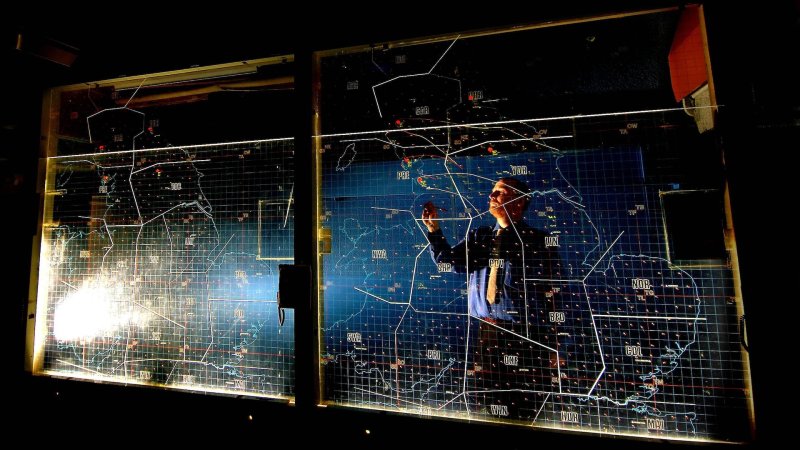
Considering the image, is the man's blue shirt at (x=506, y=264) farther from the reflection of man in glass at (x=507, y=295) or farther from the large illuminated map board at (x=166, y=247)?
the large illuminated map board at (x=166, y=247)

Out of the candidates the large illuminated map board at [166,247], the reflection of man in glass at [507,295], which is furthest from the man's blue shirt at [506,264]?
the large illuminated map board at [166,247]

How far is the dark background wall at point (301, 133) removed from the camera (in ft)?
4.10

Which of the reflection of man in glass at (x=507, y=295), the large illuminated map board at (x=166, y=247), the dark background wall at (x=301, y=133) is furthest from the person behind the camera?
the large illuminated map board at (x=166, y=247)

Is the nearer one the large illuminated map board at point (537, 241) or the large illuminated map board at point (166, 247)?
the large illuminated map board at point (537, 241)

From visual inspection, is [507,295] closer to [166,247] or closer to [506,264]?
[506,264]

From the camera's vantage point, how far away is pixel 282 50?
1.66 meters

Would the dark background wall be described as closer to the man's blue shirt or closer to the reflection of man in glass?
the reflection of man in glass

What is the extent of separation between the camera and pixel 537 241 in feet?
4.72

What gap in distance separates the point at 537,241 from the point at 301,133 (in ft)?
4.05

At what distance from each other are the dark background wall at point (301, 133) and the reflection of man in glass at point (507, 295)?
17 centimetres

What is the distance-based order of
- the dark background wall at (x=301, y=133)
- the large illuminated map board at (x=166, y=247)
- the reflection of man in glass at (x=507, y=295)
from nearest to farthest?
the dark background wall at (x=301, y=133)
the reflection of man in glass at (x=507, y=295)
the large illuminated map board at (x=166, y=247)

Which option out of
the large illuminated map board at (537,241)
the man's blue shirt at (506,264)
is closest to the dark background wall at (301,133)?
the large illuminated map board at (537,241)

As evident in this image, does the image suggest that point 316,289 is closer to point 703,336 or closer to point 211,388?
point 211,388

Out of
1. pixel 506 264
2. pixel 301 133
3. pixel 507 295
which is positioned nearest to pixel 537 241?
pixel 506 264
